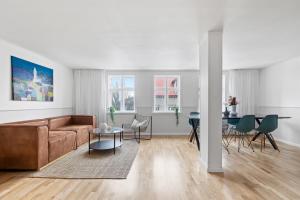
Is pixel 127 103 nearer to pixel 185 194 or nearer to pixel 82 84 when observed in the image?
pixel 82 84

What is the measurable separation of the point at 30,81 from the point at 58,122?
1346mm

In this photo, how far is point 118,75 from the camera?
6.95 metres

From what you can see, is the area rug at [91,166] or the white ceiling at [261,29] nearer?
the white ceiling at [261,29]

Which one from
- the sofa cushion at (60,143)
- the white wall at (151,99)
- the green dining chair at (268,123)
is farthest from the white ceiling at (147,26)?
the white wall at (151,99)

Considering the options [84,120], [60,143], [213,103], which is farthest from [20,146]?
[213,103]

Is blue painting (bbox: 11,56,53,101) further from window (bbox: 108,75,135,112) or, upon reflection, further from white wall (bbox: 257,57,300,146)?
white wall (bbox: 257,57,300,146)

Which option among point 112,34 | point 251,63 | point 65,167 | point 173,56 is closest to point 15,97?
point 65,167

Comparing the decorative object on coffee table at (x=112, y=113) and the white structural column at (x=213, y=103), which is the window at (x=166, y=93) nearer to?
the decorative object on coffee table at (x=112, y=113)

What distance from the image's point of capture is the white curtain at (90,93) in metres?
6.58

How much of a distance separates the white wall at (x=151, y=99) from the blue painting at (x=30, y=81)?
7.30 ft

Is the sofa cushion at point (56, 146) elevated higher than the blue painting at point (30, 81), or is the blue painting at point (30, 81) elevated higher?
the blue painting at point (30, 81)

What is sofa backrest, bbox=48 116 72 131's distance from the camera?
4.89m

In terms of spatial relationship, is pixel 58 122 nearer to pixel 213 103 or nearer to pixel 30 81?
pixel 30 81

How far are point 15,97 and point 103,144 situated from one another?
213 centimetres
